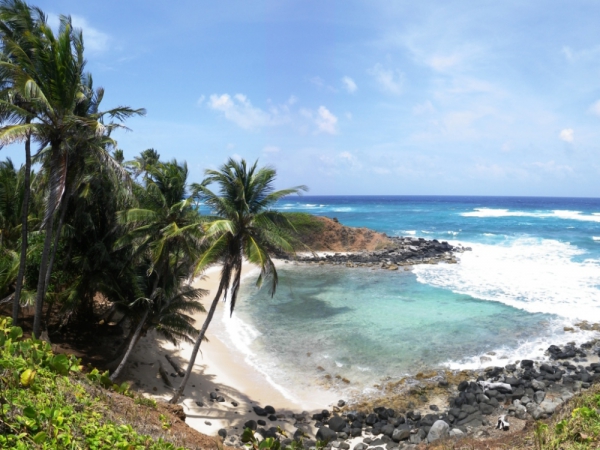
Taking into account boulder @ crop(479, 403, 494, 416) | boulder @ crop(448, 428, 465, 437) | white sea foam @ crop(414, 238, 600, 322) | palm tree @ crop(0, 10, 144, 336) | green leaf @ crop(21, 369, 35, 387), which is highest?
palm tree @ crop(0, 10, 144, 336)

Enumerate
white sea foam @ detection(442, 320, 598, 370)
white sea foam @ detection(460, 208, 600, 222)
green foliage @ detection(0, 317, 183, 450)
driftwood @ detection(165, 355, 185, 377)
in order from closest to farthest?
green foliage @ detection(0, 317, 183, 450) < driftwood @ detection(165, 355, 185, 377) < white sea foam @ detection(442, 320, 598, 370) < white sea foam @ detection(460, 208, 600, 222)

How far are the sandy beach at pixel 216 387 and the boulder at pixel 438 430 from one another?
3.84 m

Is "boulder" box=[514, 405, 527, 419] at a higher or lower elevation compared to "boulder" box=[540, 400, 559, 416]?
lower

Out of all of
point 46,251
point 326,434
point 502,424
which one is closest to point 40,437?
point 46,251

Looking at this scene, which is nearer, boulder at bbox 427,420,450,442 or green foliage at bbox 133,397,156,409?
green foliage at bbox 133,397,156,409

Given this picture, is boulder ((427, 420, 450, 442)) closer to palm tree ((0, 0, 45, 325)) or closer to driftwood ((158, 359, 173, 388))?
driftwood ((158, 359, 173, 388))

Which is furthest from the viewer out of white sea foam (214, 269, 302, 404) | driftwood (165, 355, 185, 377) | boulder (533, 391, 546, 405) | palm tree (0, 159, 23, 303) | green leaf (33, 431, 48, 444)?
white sea foam (214, 269, 302, 404)

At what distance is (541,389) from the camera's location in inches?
624

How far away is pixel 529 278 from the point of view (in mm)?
33969

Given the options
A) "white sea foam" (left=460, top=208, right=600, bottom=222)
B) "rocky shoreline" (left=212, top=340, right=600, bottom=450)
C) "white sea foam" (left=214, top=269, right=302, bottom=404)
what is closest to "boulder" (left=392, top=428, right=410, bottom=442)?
"rocky shoreline" (left=212, top=340, right=600, bottom=450)

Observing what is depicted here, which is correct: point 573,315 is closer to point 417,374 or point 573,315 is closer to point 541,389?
point 541,389

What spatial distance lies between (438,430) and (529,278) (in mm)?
25882

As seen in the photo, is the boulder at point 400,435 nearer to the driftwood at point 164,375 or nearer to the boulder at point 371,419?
the boulder at point 371,419

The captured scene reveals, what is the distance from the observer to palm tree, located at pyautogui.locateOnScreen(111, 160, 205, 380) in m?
13.5
